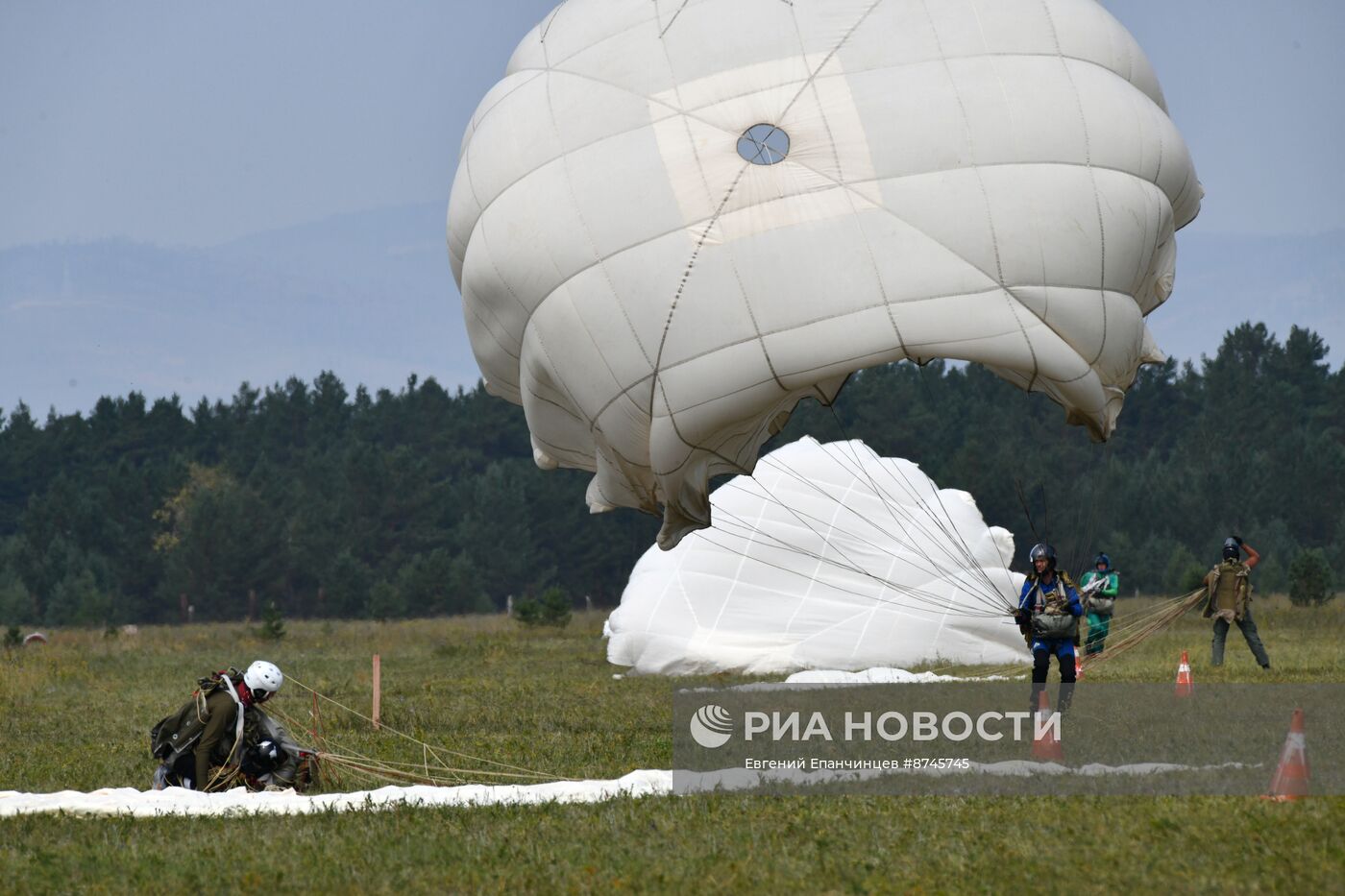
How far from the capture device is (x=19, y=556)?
90.2 meters

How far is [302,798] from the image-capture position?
1231cm

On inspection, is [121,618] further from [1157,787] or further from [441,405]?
[1157,787]

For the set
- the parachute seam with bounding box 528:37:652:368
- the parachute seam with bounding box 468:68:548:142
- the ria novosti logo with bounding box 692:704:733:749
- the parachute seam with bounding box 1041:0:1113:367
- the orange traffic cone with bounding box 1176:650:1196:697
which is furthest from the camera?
the orange traffic cone with bounding box 1176:650:1196:697

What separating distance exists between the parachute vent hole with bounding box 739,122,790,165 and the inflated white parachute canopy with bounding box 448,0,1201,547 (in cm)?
2

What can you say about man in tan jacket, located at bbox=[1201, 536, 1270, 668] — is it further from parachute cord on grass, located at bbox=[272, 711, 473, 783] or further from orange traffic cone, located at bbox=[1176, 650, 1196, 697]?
parachute cord on grass, located at bbox=[272, 711, 473, 783]

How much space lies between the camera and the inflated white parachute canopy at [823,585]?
79.5 ft

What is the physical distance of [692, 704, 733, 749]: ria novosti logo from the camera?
15.4 metres

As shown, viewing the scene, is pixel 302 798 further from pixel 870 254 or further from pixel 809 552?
pixel 809 552

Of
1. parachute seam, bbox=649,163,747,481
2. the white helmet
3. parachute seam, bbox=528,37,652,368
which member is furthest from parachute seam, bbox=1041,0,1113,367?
the white helmet

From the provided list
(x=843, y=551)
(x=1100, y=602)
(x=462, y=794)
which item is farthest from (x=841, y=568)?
(x=462, y=794)

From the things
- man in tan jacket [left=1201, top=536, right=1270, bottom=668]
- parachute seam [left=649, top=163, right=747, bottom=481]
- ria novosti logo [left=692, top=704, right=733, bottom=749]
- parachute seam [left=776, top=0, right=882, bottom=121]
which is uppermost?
parachute seam [left=776, top=0, right=882, bottom=121]

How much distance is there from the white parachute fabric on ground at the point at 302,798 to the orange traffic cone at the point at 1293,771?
403 cm

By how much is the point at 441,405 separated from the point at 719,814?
10803 centimetres

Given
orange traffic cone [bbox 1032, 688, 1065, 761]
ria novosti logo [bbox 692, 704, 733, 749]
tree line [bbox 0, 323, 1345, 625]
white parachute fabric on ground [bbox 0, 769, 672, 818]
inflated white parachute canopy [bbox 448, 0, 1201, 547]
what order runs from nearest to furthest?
white parachute fabric on ground [bbox 0, 769, 672, 818] → orange traffic cone [bbox 1032, 688, 1065, 761] → inflated white parachute canopy [bbox 448, 0, 1201, 547] → ria novosti logo [bbox 692, 704, 733, 749] → tree line [bbox 0, 323, 1345, 625]
